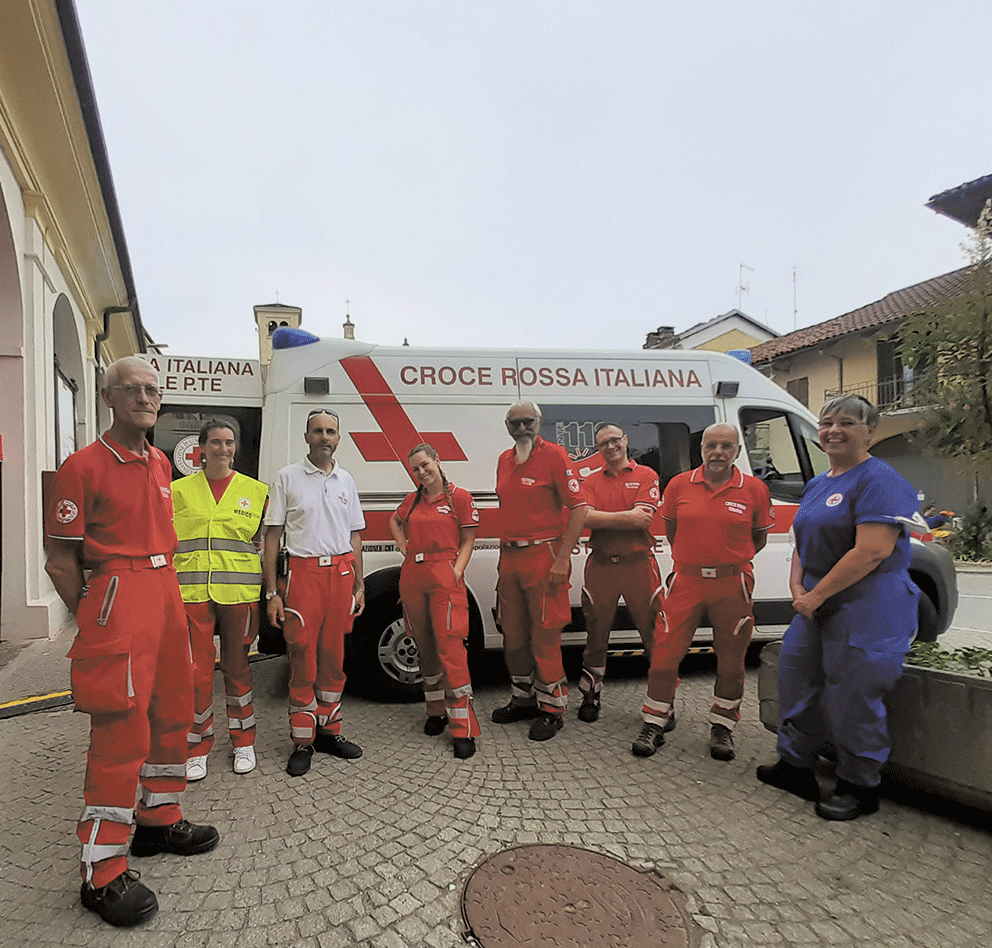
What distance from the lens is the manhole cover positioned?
2105 mm

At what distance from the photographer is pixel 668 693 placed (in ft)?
12.1

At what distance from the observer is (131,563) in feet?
Answer: 7.60

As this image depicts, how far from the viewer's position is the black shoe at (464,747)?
3559mm

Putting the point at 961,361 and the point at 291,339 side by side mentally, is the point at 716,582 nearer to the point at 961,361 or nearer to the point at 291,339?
the point at 291,339

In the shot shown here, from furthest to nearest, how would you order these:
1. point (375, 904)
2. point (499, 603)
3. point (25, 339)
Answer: point (25, 339), point (499, 603), point (375, 904)

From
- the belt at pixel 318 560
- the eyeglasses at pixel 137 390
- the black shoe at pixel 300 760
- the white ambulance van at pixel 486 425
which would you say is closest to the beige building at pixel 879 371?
the white ambulance van at pixel 486 425

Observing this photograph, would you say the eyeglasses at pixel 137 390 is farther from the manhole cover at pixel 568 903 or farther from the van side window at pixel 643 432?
the van side window at pixel 643 432

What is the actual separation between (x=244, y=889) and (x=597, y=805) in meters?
1.60

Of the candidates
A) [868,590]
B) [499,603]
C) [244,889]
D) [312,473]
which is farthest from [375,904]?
[868,590]

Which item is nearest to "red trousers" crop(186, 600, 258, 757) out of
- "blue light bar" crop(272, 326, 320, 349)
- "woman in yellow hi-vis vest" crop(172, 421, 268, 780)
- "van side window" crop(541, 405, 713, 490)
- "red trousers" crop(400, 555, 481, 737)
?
"woman in yellow hi-vis vest" crop(172, 421, 268, 780)

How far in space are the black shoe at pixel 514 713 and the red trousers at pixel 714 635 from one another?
0.84 meters

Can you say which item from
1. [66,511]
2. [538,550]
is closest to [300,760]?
[538,550]

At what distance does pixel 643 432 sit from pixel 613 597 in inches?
56.5

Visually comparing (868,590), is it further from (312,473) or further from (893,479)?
(312,473)
